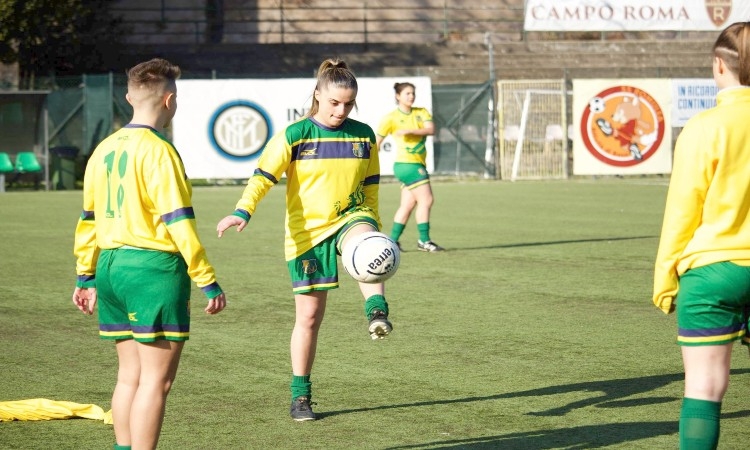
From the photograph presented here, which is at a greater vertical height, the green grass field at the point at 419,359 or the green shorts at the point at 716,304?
the green shorts at the point at 716,304

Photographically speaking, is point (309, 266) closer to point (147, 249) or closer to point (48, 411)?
point (48, 411)

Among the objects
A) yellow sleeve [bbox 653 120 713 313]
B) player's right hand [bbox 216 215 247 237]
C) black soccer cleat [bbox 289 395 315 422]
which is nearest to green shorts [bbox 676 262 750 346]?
yellow sleeve [bbox 653 120 713 313]

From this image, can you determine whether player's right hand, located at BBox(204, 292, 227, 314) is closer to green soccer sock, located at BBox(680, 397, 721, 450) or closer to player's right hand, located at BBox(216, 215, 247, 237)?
player's right hand, located at BBox(216, 215, 247, 237)

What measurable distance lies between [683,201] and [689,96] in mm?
27552

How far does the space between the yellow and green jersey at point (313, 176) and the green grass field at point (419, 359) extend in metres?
1.03

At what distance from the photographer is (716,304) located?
4.58 m

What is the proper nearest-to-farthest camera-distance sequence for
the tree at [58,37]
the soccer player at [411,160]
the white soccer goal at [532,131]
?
the soccer player at [411,160] < the tree at [58,37] < the white soccer goal at [532,131]

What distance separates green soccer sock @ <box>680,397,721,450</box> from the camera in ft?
15.2

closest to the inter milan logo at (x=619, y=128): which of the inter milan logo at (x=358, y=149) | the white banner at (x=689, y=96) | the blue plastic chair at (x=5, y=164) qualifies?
the white banner at (x=689, y=96)

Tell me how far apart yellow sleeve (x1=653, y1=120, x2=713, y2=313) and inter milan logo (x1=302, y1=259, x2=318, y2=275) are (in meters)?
2.39

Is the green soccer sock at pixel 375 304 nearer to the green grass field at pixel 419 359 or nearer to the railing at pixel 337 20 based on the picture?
the green grass field at pixel 419 359

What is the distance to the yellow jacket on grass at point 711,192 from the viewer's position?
14.9 ft

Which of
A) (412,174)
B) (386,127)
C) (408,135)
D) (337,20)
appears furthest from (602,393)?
(337,20)

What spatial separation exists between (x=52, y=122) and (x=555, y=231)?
A: 1682cm
